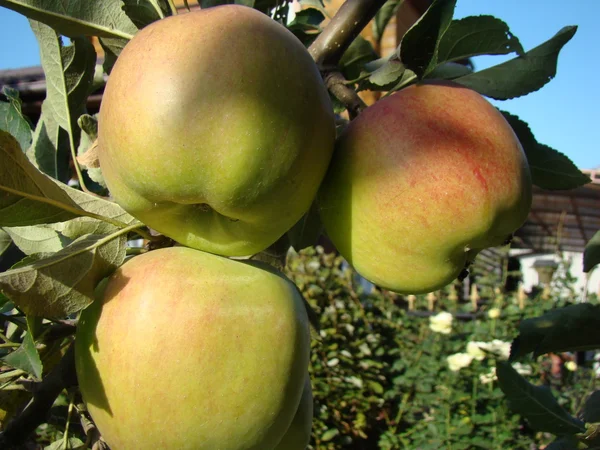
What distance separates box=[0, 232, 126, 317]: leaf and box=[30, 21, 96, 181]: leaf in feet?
0.90

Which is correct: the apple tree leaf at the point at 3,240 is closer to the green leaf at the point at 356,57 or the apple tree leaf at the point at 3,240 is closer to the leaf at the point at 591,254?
the green leaf at the point at 356,57

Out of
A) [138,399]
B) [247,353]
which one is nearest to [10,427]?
[138,399]

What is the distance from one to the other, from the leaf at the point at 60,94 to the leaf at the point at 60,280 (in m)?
0.27

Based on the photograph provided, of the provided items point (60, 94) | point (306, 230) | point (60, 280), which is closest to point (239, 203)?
point (60, 280)

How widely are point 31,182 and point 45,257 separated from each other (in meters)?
0.08

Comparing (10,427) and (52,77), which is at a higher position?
(52,77)

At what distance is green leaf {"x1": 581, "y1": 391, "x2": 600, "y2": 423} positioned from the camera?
1.06 m

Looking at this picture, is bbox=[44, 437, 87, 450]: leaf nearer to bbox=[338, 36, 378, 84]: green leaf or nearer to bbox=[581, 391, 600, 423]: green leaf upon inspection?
bbox=[338, 36, 378, 84]: green leaf

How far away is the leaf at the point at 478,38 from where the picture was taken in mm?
782

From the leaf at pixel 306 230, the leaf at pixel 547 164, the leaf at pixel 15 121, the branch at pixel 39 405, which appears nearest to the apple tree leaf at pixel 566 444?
the leaf at pixel 547 164

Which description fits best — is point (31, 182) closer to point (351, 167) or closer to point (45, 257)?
point (45, 257)

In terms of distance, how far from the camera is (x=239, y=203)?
0.61 meters

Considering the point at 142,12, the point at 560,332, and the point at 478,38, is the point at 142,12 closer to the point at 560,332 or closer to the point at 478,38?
the point at 478,38

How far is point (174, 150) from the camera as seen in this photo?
586 millimetres
